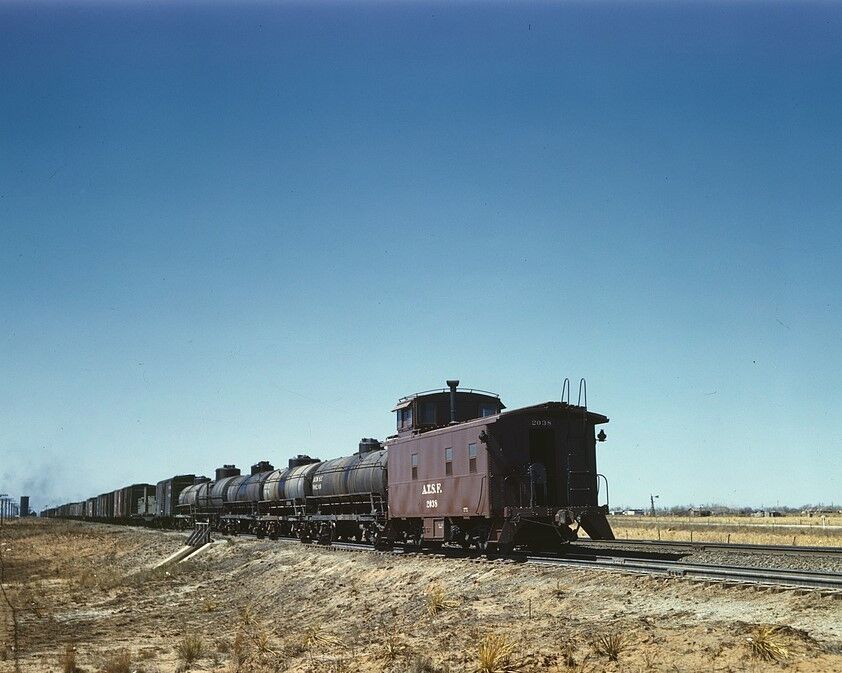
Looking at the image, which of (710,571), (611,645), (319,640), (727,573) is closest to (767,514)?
(710,571)

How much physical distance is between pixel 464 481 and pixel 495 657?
11.1m

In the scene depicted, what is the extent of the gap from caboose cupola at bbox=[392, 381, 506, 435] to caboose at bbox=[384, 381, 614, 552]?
0.58 metres

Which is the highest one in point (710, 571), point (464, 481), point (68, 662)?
point (464, 481)

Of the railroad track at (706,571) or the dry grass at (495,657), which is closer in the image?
the dry grass at (495,657)

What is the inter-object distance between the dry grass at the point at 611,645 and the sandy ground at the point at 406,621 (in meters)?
0.07

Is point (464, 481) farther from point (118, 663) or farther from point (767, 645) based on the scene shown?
point (767, 645)

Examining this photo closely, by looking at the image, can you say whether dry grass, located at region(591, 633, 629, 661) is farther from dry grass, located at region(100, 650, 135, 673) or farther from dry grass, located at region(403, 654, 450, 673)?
dry grass, located at region(100, 650, 135, 673)

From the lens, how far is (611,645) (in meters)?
11.2

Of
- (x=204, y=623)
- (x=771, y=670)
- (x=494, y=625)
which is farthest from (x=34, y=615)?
(x=771, y=670)

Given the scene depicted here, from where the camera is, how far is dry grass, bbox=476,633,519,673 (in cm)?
1140

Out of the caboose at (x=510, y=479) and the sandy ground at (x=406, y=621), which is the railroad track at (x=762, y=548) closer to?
the caboose at (x=510, y=479)

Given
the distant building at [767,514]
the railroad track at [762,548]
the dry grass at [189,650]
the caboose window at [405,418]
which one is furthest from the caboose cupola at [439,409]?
the distant building at [767,514]

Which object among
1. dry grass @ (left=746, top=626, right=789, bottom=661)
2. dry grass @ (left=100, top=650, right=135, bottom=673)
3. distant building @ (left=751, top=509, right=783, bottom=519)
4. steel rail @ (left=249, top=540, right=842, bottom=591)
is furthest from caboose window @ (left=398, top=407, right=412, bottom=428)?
distant building @ (left=751, top=509, right=783, bottom=519)

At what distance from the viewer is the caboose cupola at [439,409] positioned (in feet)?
87.5
